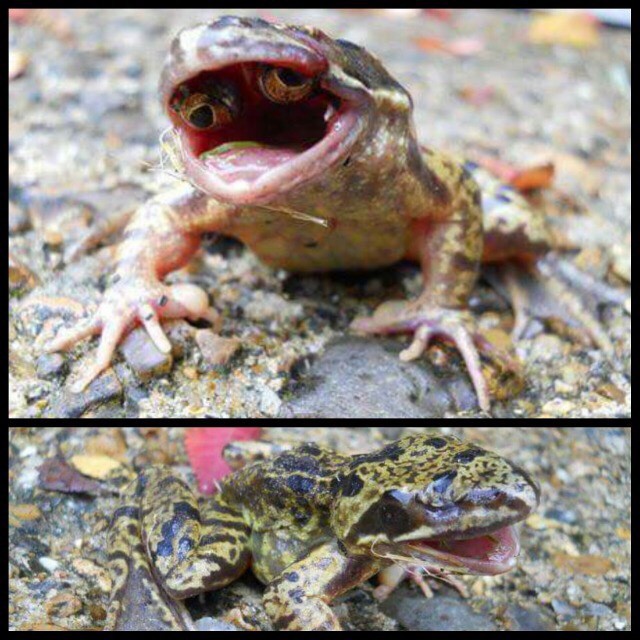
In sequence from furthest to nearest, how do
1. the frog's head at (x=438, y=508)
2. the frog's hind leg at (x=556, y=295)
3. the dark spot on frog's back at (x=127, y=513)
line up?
1. the frog's hind leg at (x=556, y=295)
2. the dark spot on frog's back at (x=127, y=513)
3. the frog's head at (x=438, y=508)

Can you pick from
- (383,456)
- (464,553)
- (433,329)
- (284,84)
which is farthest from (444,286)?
(284,84)

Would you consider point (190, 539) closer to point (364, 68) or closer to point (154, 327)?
point (154, 327)

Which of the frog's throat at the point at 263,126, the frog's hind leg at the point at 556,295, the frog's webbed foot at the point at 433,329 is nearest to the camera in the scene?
the frog's throat at the point at 263,126

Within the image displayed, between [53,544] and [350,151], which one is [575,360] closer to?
[350,151]

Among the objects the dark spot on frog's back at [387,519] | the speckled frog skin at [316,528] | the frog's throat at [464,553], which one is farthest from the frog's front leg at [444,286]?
the frog's throat at [464,553]

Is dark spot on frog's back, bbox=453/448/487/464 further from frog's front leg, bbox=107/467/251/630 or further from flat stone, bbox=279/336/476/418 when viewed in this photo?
frog's front leg, bbox=107/467/251/630

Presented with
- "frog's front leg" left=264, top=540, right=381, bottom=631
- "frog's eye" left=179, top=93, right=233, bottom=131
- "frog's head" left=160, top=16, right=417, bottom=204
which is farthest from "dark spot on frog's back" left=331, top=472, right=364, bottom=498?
"frog's eye" left=179, top=93, right=233, bottom=131

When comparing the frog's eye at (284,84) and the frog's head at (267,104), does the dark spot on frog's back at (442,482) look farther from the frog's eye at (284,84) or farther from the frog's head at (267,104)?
the frog's eye at (284,84)
